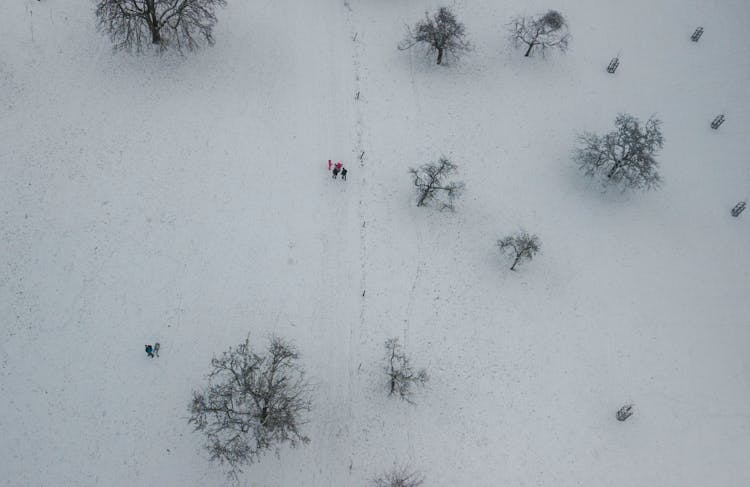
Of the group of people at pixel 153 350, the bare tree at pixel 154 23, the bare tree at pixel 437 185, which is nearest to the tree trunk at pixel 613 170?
the bare tree at pixel 437 185

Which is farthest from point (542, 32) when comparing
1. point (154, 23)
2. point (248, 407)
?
point (248, 407)

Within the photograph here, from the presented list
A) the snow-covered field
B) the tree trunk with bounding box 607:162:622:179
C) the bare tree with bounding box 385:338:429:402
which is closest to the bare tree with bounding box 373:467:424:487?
the snow-covered field

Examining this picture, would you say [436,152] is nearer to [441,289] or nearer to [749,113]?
[441,289]

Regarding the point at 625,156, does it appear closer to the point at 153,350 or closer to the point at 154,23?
the point at 153,350

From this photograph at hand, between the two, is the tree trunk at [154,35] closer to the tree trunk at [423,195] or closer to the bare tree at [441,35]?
the bare tree at [441,35]

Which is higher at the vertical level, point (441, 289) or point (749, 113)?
point (749, 113)

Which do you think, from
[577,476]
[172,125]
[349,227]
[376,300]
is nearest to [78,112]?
[172,125]

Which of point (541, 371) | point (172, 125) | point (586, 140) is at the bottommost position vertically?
point (541, 371)

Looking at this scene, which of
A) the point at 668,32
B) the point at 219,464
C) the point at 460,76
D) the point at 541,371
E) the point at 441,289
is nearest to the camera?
the point at 219,464
